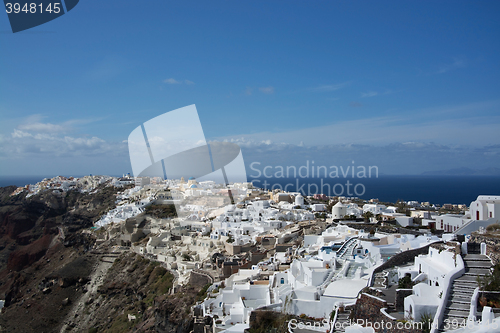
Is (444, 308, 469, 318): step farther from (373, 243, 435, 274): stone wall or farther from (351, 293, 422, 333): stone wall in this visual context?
(373, 243, 435, 274): stone wall

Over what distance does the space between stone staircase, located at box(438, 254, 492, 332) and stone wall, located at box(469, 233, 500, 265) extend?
89mm

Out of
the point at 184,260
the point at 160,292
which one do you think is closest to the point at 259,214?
the point at 184,260

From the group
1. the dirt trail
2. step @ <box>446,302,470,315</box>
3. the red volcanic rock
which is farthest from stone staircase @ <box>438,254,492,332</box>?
the red volcanic rock

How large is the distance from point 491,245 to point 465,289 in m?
1.38

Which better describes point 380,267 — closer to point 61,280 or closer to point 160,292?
point 160,292

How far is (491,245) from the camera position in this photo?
5977 millimetres

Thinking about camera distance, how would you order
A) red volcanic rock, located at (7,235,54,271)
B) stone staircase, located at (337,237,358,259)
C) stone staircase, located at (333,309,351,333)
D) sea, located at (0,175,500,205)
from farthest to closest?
1. sea, located at (0,175,500,205)
2. red volcanic rock, located at (7,235,54,271)
3. stone staircase, located at (337,237,358,259)
4. stone staircase, located at (333,309,351,333)

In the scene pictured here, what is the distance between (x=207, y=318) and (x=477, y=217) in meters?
10.3

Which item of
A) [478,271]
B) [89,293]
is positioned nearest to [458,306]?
[478,271]

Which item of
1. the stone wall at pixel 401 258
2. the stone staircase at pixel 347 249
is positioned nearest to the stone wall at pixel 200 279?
the stone staircase at pixel 347 249

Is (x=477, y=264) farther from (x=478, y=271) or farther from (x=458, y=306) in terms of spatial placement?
(x=458, y=306)

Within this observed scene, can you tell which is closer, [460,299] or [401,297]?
[460,299]

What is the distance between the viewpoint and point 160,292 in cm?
1553

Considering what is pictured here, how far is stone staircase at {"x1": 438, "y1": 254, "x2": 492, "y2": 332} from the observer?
181 inches
